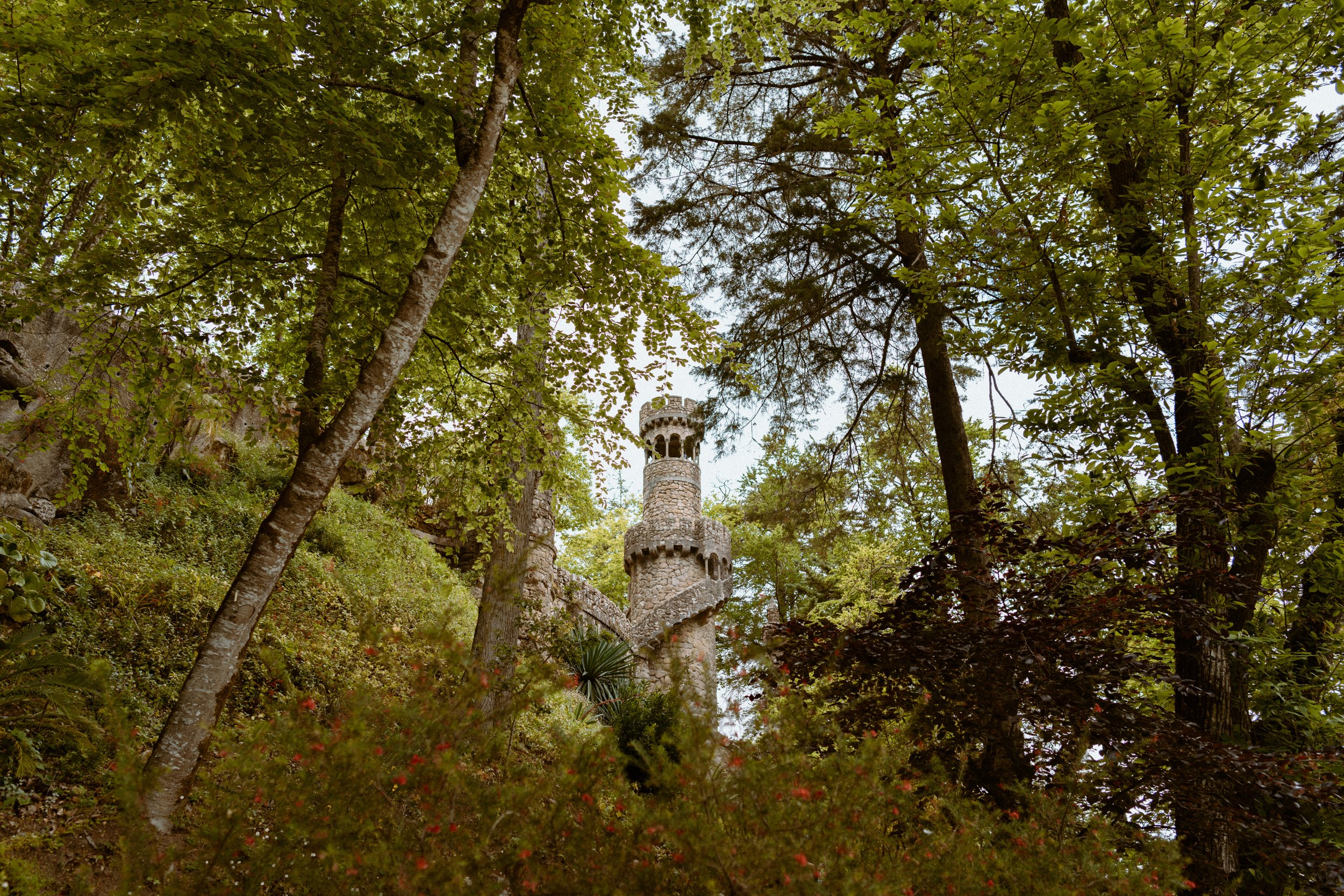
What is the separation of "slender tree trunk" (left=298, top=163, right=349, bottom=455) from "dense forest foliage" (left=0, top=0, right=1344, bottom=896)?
5 centimetres

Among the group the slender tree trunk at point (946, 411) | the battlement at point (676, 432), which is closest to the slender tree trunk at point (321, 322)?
the slender tree trunk at point (946, 411)

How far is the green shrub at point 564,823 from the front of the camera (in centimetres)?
Answer: 232

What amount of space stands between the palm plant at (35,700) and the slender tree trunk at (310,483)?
137cm

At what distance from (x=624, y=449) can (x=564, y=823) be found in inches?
207

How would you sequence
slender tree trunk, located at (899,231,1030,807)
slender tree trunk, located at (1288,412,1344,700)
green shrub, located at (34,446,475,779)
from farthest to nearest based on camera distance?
1. green shrub, located at (34,446,475,779)
2. slender tree trunk, located at (1288,412,1344,700)
3. slender tree trunk, located at (899,231,1030,807)

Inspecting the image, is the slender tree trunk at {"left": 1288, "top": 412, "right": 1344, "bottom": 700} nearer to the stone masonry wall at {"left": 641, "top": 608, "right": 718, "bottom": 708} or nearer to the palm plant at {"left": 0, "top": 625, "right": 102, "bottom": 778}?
the palm plant at {"left": 0, "top": 625, "right": 102, "bottom": 778}

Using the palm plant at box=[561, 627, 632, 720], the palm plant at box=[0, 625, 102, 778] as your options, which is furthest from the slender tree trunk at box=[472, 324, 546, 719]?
the palm plant at box=[561, 627, 632, 720]

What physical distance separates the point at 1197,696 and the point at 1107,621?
1.05 m

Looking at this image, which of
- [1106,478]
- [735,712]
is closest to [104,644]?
[735,712]

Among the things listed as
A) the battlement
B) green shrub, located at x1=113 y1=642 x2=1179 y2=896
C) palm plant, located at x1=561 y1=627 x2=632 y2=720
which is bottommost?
green shrub, located at x1=113 y1=642 x2=1179 y2=896

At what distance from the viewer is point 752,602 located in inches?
955

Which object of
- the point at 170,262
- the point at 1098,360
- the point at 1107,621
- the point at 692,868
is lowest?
the point at 692,868

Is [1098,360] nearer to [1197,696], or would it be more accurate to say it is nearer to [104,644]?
[1197,696]

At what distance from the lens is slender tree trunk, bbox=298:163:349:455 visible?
482cm
